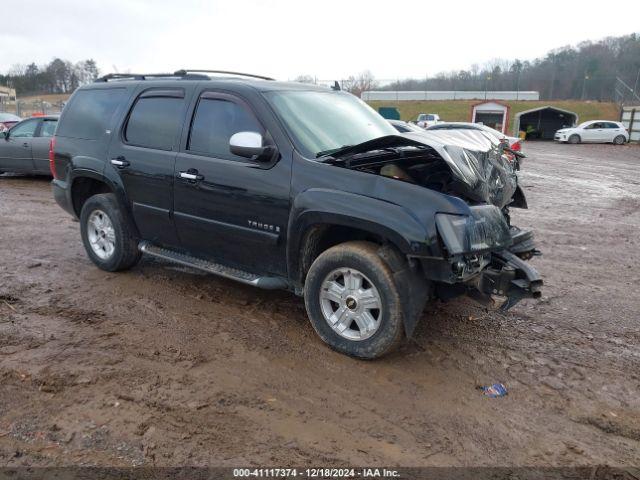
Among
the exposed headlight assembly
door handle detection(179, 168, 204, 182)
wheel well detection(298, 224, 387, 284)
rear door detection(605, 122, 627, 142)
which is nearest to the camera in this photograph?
the exposed headlight assembly

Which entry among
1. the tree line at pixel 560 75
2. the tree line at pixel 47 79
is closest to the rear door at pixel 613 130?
the tree line at pixel 560 75

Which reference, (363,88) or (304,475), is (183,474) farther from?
(363,88)

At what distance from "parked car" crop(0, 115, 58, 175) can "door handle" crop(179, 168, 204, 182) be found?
8.49 metres

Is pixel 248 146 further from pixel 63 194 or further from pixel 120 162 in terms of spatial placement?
pixel 63 194

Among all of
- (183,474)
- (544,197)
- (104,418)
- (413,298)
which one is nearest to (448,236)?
(413,298)

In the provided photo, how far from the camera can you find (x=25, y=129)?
1173 cm

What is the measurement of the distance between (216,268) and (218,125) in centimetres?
125

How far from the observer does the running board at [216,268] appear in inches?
164

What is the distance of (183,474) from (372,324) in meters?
1.63

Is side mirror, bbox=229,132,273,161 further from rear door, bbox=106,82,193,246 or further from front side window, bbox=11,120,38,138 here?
front side window, bbox=11,120,38,138

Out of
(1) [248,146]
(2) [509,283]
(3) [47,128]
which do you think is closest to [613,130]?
(3) [47,128]

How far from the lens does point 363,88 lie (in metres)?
77.8

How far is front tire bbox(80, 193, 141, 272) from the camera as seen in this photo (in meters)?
5.27

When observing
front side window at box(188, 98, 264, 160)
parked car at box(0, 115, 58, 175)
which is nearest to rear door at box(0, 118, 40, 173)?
parked car at box(0, 115, 58, 175)
